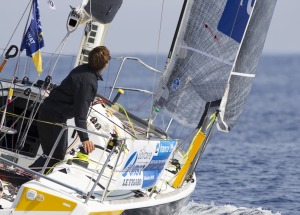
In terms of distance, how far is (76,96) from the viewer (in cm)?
933

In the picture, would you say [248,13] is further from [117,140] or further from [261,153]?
[261,153]

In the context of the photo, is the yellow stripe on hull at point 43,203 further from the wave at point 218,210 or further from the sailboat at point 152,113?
the wave at point 218,210

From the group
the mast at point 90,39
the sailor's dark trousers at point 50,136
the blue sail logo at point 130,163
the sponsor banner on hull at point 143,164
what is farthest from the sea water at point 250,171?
the blue sail logo at point 130,163

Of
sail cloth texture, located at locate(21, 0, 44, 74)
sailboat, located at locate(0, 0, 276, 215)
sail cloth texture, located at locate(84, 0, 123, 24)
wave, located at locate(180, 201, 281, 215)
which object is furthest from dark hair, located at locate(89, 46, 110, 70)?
wave, located at locate(180, 201, 281, 215)

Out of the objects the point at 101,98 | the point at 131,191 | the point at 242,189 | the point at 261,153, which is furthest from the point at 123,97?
the point at 131,191

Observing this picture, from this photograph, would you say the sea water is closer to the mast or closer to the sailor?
the mast

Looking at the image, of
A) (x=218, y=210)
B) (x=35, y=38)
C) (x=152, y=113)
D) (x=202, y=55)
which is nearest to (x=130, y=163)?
(x=35, y=38)

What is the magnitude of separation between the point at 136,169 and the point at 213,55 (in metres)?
2.71

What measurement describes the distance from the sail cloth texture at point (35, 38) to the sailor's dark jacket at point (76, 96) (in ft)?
4.53

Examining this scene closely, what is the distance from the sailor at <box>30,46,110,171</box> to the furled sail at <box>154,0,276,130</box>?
2267 mm

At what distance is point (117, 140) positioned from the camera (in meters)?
A: 8.83

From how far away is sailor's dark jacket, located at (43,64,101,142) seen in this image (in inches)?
366

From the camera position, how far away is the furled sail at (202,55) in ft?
37.7

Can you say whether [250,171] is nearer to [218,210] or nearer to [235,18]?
[218,210]
